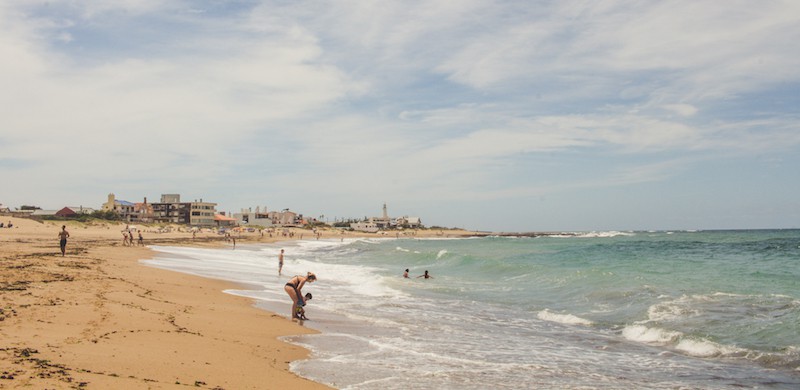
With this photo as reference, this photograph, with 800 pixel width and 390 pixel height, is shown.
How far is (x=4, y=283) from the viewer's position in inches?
471

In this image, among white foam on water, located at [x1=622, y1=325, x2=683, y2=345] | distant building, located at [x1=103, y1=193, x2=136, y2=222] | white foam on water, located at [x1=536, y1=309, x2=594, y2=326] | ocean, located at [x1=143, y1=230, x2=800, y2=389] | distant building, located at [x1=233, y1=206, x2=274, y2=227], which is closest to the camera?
ocean, located at [x1=143, y1=230, x2=800, y2=389]

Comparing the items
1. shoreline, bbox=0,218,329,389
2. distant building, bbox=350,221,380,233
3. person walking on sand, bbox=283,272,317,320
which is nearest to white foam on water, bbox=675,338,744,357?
shoreline, bbox=0,218,329,389

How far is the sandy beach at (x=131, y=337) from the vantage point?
598cm

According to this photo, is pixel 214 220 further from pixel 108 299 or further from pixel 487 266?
pixel 108 299

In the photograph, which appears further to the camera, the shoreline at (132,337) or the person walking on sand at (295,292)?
the person walking on sand at (295,292)

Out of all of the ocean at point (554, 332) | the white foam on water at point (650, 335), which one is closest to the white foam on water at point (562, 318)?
the ocean at point (554, 332)

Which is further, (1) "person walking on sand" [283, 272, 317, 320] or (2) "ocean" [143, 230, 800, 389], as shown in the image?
(1) "person walking on sand" [283, 272, 317, 320]

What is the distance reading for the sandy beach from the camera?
5977 mm

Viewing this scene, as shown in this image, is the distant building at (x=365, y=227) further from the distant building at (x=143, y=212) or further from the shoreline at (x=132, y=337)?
the shoreline at (x=132, y=337)

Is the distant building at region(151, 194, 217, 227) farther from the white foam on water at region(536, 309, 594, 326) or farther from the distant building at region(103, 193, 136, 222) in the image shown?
the white foam on water at region(536, 309, 594, 326)

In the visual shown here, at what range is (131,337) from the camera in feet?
27.0

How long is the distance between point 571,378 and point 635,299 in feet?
33.3

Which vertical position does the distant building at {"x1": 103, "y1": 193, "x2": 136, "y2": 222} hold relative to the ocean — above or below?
Answer: above

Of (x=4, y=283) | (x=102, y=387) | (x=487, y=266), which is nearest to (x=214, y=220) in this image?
(x=487, y=266)
